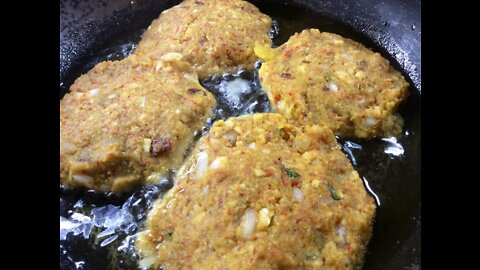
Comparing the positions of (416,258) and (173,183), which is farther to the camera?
(173,183)

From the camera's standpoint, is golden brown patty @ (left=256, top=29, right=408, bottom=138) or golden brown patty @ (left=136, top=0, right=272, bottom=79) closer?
golden brown patty @ (left=256, top=29, right=408, bottom=138)

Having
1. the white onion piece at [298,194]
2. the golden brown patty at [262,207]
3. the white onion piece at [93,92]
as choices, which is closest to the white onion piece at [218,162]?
the golden brown patty at [262,207]

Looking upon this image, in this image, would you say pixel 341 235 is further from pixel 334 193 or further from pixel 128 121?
pixel 128 121

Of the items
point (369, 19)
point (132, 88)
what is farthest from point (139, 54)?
point (369, 19)

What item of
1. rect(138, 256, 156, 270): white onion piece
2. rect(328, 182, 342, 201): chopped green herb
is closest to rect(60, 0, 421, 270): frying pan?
rect(328, 182, 342, 201): chopped green herb

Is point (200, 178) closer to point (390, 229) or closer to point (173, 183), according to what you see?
point (173, 183)

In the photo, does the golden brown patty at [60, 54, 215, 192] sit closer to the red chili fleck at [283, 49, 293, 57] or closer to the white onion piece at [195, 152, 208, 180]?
the white onion piece at [195, 152, 208, 180]
